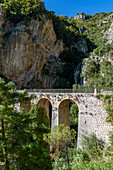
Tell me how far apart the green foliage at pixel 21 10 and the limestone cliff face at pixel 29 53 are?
291 centimetres

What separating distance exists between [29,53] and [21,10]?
46.4 ft

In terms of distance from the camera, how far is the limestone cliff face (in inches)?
1362

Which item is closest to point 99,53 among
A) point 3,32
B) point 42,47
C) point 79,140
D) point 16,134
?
point 42,47

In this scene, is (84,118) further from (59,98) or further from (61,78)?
(61,78)

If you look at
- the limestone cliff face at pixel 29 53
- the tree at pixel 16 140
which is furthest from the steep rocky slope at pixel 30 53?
the tree at pixel 16 140

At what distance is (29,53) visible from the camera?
36562 millimetres

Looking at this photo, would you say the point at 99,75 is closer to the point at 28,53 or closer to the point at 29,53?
the point at 29,53

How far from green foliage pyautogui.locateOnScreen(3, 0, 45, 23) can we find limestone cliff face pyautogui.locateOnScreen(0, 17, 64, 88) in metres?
2.91

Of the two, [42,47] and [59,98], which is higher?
[42,47]

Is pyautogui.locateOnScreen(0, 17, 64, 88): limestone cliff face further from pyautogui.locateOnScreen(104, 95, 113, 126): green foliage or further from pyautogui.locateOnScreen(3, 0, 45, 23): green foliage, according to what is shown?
pyautogui.locateOnScreen(104, 95, 113, 126): green foliage

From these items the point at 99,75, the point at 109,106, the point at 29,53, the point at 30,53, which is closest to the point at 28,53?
the point at 29,53

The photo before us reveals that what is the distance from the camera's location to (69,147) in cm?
1655

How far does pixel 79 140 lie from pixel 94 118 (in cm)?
351

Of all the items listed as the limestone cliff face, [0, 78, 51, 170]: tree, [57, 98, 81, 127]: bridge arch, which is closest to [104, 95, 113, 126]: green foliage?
[57, 98, 81, 127]: bridge arch
